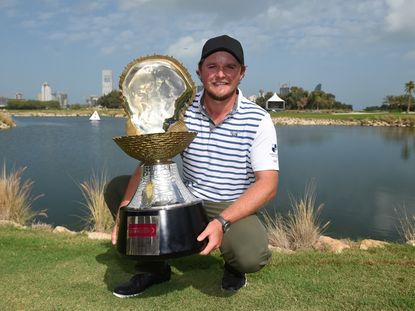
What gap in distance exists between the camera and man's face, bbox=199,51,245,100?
2699 millimetres

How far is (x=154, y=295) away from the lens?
9.79ft

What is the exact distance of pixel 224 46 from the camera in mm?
2654

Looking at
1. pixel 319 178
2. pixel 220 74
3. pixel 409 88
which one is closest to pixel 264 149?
pixel 220 74

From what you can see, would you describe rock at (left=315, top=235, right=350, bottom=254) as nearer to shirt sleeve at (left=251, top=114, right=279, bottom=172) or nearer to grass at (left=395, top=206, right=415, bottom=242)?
A: grass at (left=395, top=206, right=415, bottom=242)

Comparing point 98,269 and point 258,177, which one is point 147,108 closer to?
point 258,177

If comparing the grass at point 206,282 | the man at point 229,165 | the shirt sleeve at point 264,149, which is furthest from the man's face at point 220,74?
the grass at point 206,282

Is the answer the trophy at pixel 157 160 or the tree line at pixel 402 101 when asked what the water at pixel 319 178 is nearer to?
the trophy at pixel 157 160

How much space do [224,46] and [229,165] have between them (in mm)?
769

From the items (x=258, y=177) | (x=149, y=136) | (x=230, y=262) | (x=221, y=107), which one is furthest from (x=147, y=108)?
(x=230, y=262)

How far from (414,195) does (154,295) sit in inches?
376

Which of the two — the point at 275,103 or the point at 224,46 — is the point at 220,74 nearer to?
the point at 224,46

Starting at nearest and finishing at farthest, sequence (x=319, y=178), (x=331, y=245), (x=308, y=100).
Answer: (x=331, y=245), (x=319, y=178), (x=308, y=100)

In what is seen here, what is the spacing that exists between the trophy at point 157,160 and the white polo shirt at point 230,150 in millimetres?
395

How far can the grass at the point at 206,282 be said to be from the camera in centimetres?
285
